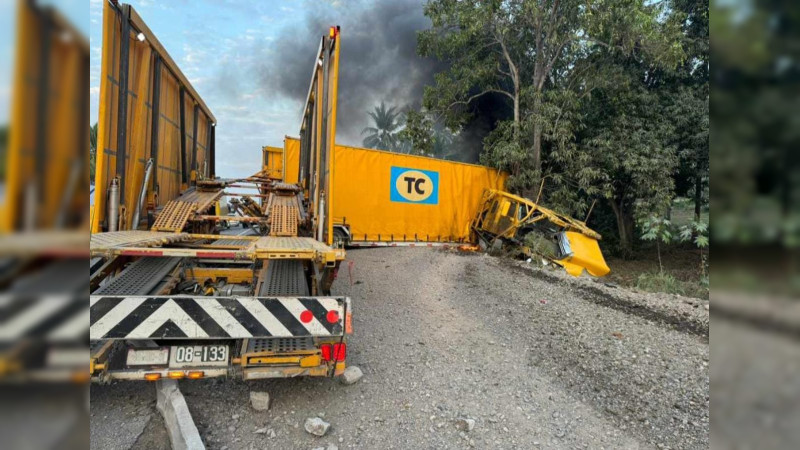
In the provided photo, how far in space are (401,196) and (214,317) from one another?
7.88 metres

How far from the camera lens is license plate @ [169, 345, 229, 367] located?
8.38 feet

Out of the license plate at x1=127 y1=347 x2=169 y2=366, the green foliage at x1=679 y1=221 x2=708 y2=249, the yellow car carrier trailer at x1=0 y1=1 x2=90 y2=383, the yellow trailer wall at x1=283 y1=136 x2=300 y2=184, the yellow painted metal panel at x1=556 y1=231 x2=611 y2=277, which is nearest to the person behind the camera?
the yellow car carrier trailer at x1=0 y1=1 x2=90 y2=383

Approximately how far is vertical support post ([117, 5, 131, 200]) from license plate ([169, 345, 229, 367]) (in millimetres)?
2048

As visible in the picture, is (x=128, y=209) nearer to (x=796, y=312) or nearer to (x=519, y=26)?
(x=796, y=312)

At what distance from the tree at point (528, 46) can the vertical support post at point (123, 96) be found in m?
8.73

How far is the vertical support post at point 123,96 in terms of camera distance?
3684 mm

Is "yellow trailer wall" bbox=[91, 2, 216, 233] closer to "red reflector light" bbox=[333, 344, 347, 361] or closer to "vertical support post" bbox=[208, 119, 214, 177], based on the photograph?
"vertical support post" bbox=[208, 119, 214, 177]

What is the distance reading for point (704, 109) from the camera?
35.2 ft

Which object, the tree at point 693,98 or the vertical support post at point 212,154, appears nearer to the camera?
the vertical support post at point 212,154

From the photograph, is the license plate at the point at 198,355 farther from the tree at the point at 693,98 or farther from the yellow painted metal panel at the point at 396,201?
the tree at the point at 693,98

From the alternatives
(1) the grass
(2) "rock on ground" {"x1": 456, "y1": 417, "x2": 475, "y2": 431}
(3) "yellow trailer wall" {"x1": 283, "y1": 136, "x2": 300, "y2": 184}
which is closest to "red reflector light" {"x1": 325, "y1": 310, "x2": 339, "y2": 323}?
(2) "rock on ground" {"x1": 456, "y1": 417, "x2": 475, "y2": 431}

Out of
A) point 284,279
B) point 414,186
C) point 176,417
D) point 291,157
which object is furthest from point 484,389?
→ point 291,157

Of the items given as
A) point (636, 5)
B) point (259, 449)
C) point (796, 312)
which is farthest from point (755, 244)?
point (636, 5)

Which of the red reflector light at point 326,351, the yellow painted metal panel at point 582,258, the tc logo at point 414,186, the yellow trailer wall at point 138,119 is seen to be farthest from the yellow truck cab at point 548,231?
the yellow trailer wall at point 138,119
